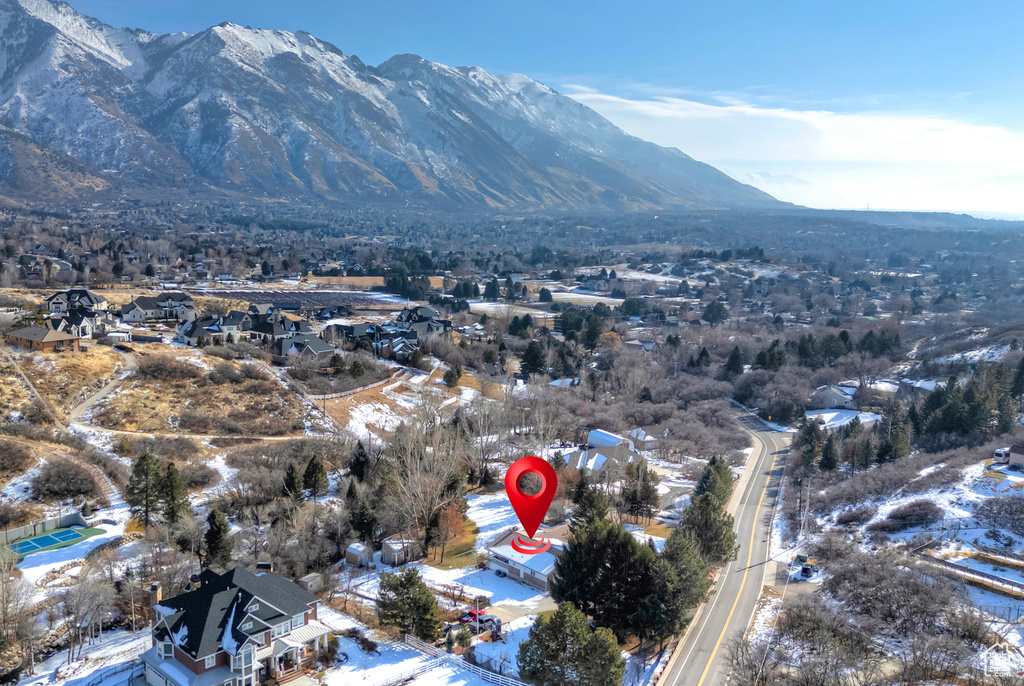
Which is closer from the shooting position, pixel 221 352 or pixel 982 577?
pixel 982 577

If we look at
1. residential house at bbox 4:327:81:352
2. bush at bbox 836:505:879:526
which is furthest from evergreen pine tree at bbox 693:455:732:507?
residential house at bbox 4:327:81:352

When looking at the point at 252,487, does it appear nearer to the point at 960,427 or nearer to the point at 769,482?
the point at 769,482

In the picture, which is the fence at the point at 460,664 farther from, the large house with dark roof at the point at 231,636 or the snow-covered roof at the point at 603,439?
the snow-covered roof at the point at 603,439

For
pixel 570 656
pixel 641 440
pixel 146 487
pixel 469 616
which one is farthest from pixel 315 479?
pixel 641 440

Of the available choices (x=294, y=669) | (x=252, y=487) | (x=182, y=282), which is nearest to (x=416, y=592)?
(x=294, y=669)

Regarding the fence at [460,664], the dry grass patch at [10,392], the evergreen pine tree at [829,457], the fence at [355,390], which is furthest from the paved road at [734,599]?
the dry grass patch at [10,392]

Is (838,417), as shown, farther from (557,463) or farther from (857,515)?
(557,463)
